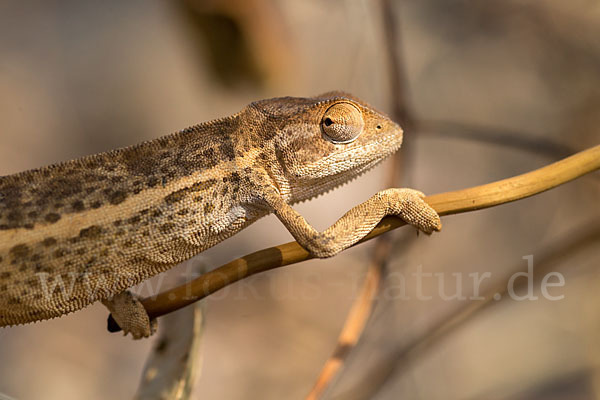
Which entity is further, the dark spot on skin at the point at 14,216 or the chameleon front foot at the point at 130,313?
the chameleon front foot at the point at 130,313

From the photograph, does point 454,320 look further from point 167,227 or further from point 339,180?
point 167,227

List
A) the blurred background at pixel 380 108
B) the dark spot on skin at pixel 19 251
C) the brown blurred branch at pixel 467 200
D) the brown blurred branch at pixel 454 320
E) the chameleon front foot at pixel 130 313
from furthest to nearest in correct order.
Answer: the blurred background at pixel 380 108 < the brown blurred branch at pixel 454 320 < the chameleon front foot at pixel 130 313 < the dark spot on skin at pixel 19 251 < the brown blurred branch at pixel 467 200

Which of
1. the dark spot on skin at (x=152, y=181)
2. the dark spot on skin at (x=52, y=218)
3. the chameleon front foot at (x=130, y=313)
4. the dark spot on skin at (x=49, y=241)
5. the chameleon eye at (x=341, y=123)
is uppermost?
the chameleon eye at (x=341, y=123)

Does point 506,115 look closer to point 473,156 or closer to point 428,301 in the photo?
point 473,156

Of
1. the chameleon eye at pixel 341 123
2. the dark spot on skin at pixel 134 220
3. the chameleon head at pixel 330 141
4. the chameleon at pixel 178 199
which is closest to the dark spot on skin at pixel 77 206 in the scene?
the chameleon at pixel 178 199

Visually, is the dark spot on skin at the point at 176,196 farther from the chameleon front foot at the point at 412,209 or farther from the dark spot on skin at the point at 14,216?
the chameleon front foot at the point at 412,209

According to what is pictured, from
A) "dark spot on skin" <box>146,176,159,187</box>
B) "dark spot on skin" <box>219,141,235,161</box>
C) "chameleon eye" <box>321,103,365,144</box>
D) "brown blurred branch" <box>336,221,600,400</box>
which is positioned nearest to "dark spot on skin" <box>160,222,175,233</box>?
"dark spot on skin" <box>146,176,159,187</box>

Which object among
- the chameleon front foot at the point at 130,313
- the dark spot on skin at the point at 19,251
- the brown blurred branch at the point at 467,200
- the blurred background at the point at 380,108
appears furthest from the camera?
the blurred background at the point at 380,108

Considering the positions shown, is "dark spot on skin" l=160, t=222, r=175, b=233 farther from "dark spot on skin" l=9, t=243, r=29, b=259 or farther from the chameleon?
"dark spot on skin" l=9, t=243, r=29, b=259
